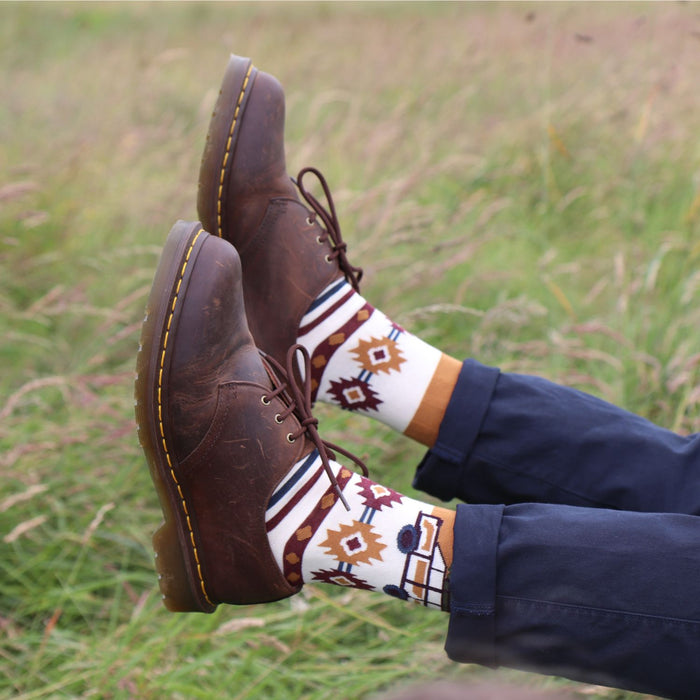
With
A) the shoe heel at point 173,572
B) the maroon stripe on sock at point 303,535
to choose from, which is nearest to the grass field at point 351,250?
the shoe heel at point 173,572

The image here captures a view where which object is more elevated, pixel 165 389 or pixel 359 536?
pixel 165 389

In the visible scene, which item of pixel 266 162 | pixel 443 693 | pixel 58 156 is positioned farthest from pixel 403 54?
pixel 443 693

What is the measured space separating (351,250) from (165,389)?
111 centimetres

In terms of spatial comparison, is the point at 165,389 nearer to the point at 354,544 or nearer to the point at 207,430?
the point at 207,430

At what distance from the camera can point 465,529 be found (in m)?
1.04

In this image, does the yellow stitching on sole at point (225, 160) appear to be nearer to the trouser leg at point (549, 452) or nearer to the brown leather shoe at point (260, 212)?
the brown leather shoe at point (260, 212)

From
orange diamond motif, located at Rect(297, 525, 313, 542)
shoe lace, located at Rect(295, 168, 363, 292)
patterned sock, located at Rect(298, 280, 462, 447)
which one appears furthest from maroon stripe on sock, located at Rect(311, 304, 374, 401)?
orange diamond motif, located at Rect(297, 525, 313, 542)

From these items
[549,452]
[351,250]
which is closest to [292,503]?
[549,452]

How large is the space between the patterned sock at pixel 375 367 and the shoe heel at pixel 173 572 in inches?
14.8

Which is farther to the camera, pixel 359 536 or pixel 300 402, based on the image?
pixel 300 402

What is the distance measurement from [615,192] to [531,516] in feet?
6.50

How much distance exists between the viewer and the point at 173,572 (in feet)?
3.92

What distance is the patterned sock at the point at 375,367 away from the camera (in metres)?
1.34

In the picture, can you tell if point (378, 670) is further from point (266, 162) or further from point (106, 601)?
point (266, 162)
